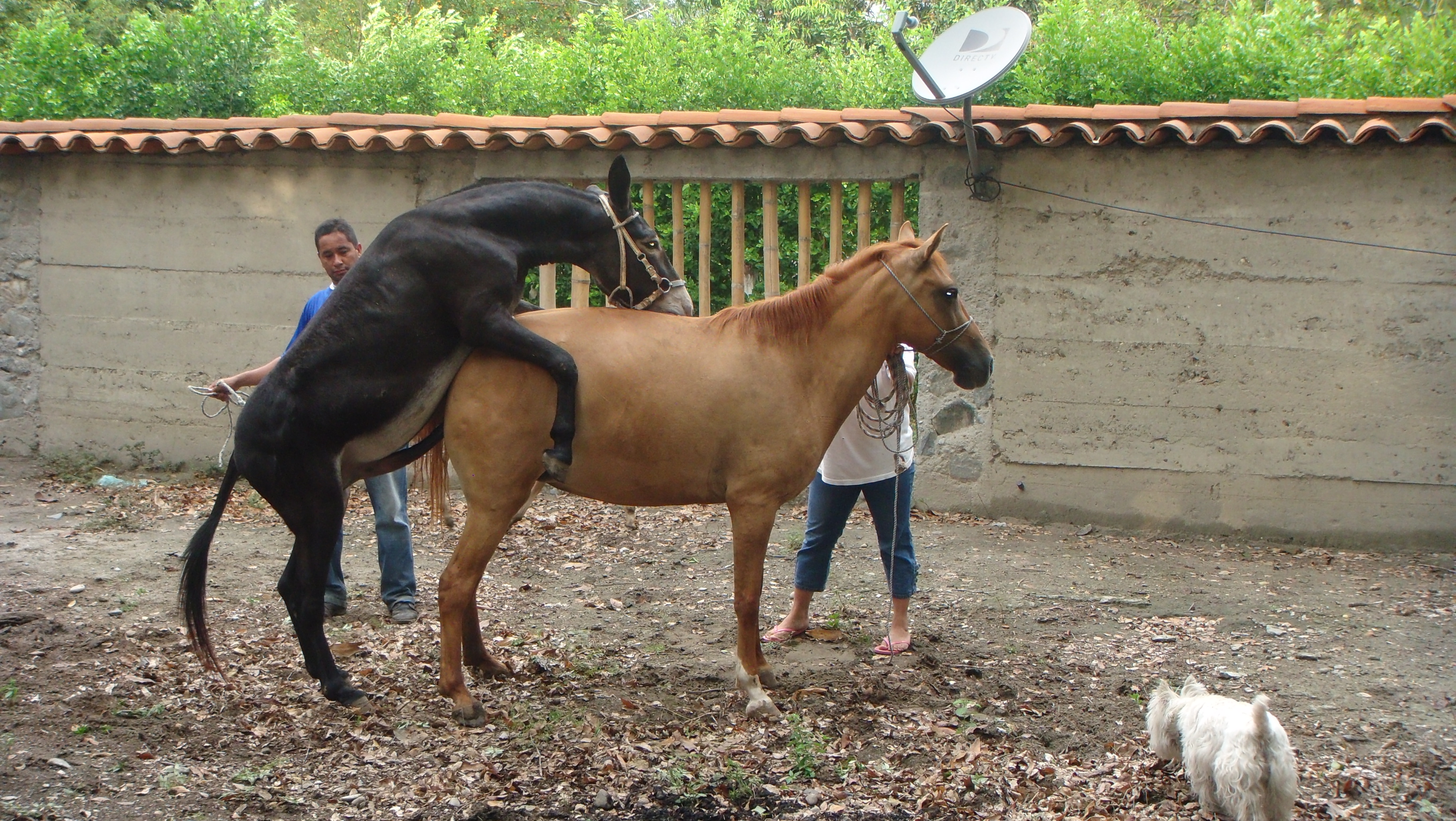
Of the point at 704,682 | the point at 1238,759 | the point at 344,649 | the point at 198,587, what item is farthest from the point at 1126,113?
the point at 198,587

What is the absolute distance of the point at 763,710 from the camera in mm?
4363

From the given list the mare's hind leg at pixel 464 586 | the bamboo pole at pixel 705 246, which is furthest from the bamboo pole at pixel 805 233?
the mare's hind leg at pixel 464 586

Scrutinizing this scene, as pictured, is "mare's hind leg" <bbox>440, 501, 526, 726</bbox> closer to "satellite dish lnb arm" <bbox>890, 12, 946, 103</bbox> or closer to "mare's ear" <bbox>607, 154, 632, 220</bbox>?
"mare's ear" <bbox>607, 154, 632, 220</bbox>

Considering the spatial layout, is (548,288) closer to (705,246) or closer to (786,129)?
(705,246)

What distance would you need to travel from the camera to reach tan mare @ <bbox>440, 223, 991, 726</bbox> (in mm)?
4172

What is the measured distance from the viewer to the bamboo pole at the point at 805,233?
7.80 metres

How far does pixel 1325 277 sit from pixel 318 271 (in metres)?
7.32

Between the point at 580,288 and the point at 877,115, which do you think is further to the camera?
the point at 580,288

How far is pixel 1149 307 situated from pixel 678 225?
3442 mm

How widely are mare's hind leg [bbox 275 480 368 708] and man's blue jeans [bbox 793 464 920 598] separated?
6.87ft

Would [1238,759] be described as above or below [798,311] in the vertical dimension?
below

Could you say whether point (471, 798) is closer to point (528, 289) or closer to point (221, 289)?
point (221, 289)

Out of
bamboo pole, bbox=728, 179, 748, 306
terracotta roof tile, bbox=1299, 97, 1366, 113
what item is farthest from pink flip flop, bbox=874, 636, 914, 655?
terracotta roof tile, bbox=1299, 97, 1366, 113

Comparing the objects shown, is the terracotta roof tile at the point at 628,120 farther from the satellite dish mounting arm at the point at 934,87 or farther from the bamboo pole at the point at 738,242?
the satellite dish mounting arm at the point at 934,87
